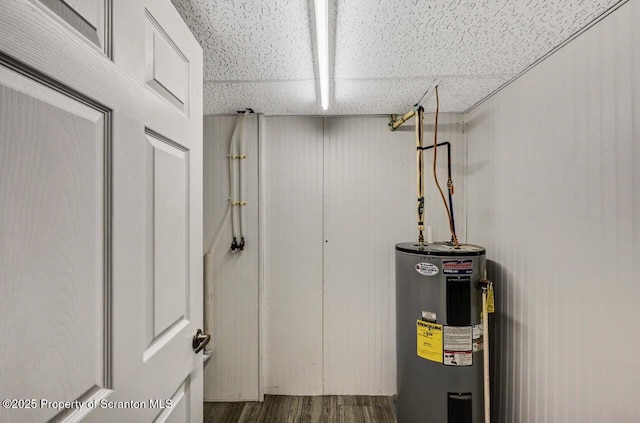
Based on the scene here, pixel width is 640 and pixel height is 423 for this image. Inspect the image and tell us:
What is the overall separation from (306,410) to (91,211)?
1979 millimetres

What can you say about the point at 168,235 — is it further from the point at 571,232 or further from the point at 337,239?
the point at 571,232

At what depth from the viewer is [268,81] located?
1.47 meters

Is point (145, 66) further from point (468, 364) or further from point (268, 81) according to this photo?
point (468, 364)

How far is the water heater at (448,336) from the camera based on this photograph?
50.0 inches

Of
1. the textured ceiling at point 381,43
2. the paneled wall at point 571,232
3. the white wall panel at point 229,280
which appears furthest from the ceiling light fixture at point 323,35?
the paneled wall at point 571,232

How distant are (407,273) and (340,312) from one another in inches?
30.4

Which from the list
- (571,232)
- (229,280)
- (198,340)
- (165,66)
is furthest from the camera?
(229,280)

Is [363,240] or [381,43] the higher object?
[381,43]

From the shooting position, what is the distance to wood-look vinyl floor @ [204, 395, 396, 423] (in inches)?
67.2

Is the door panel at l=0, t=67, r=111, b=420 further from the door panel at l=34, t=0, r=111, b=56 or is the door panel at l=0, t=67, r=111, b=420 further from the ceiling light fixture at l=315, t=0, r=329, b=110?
the ceiling light fixture at l=315, t=0, r=329, b=110

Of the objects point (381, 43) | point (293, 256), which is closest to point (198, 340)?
point (293, 256)

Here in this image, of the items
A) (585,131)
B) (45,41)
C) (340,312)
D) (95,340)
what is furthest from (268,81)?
(340,312)

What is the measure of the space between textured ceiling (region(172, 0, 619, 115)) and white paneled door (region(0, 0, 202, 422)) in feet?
1.12

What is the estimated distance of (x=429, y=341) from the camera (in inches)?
51.6
